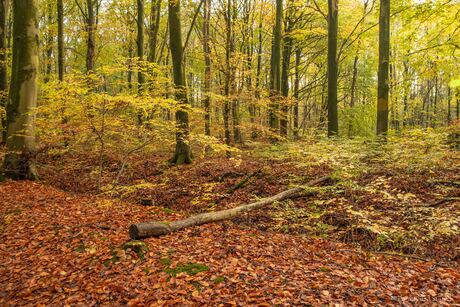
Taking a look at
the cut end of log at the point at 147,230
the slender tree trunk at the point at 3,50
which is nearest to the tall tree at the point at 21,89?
the slender tree trunk at the point at 3,50

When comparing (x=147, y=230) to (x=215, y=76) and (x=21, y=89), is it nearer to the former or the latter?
(x=21, y=89)

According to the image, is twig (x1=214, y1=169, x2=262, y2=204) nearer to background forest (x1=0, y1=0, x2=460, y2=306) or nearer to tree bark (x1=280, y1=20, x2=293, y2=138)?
background forest (x1=0, y1=0, x2=460, y2=306)

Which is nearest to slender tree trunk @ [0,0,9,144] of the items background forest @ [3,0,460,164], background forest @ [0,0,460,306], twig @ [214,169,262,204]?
background forest @ [3,0,460,164]

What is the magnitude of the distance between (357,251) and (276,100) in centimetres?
936

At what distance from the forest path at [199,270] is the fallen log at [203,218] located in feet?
0.52

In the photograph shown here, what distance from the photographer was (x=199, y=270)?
4652mm

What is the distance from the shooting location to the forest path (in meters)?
4.02

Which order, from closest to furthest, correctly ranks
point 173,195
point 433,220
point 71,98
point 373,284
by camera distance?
point 373,284 < point 433,220 < point 71,98 < point 173,195

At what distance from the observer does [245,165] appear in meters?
11.6

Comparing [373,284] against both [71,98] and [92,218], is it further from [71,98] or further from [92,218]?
[71,98]

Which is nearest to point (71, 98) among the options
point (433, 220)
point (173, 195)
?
point (173, 195)

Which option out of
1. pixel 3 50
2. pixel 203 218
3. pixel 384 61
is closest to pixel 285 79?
pixel 384 61

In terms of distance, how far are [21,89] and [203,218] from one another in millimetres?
7248

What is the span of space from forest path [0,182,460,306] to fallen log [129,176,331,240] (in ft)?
0.52
